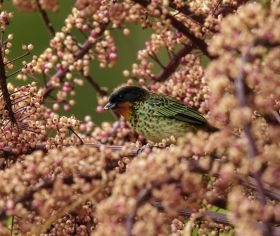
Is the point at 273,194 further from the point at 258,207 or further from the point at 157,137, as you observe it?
the point at 157,137

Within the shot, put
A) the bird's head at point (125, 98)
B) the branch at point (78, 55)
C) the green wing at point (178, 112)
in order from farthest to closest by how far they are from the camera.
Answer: the bird's head at point (125, 98)
the green wing at point (178, 112)
the branch at point (78, 55)

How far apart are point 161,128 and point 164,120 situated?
0.09 m

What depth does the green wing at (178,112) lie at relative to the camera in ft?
14.1

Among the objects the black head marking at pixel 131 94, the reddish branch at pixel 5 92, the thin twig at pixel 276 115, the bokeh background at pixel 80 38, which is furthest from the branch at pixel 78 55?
the bokeh background at pixel 80 38

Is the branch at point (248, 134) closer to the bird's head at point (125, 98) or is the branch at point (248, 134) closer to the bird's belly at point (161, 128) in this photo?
the bird's belly at point (161, 128)

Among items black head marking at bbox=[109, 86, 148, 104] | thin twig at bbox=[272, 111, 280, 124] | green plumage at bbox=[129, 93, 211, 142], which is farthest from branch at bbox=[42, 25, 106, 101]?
thin twig at bbox=[272, 111, 280, 124]

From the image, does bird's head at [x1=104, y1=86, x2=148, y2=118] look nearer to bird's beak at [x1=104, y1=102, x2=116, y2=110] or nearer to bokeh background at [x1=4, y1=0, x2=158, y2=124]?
bird's beak at [x1=104, y1=102, x2=116, y2=110]

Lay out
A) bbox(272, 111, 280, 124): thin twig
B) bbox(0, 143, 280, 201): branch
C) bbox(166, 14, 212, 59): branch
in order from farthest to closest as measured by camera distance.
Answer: bbox(166, 14, 212, 59): branch, bbox(272, 111, 280, 124): thin twig, bbox(0, 143, 280, 201): branch

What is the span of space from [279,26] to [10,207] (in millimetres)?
703

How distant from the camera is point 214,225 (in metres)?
2.38

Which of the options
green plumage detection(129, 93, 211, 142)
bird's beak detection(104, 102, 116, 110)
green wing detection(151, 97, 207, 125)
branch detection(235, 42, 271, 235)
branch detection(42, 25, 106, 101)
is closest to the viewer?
branch detection(235, 42, 271, 235)

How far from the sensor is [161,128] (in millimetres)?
4547

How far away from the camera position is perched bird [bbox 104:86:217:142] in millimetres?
4448

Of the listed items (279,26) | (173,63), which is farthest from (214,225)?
(173,63)
